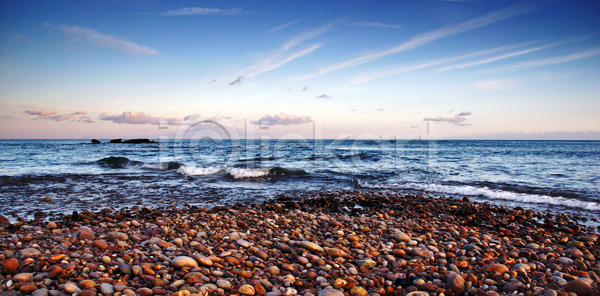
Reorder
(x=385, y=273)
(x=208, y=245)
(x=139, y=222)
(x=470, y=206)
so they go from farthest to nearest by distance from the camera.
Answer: (x=470, y=206) → (x=139, y=222) → (x=208, y=245) → (x=385, y=273)

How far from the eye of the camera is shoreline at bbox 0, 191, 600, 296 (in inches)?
122

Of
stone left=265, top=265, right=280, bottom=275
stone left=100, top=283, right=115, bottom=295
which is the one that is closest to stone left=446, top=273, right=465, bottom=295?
stone left=265, top=265, right=280, bottom=275

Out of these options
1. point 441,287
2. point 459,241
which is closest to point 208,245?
point 441,287

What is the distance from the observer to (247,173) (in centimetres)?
1439

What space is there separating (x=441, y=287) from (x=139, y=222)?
17.8 feet

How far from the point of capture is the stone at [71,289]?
111 inches

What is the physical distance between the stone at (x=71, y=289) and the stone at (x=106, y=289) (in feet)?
0.70

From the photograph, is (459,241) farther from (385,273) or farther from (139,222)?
(139,222)

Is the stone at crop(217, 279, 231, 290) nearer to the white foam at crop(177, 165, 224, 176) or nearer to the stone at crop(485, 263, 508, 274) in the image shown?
the stone at crop(485, 263, 508, 274)

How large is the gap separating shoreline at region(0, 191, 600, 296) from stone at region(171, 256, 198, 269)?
13 mm

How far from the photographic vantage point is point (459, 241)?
480 cm

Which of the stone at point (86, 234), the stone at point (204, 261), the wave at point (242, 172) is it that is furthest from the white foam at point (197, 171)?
the stone at point (204, 261)

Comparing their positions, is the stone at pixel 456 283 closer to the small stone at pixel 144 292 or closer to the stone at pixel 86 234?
the small stone at pixel 144 292

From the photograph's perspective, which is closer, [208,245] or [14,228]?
[208,245]
